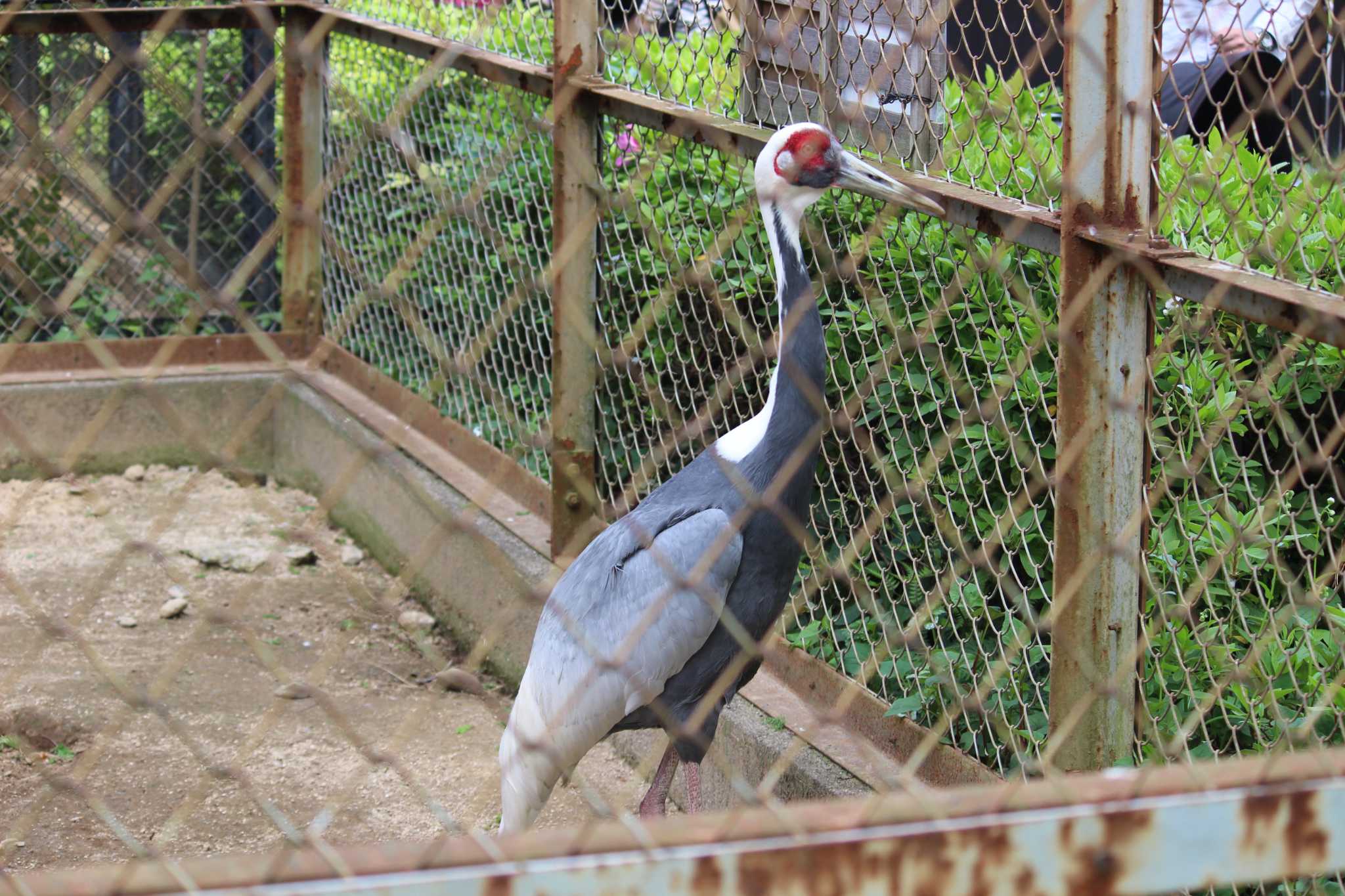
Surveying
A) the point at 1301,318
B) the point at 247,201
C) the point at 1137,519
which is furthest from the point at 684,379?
the point at 247,201

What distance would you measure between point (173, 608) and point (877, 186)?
Result: 9.53ft

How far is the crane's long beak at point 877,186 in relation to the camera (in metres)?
2.94

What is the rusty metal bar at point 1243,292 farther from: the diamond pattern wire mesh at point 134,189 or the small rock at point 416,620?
the diamond pattern wire mesh at point 134,189

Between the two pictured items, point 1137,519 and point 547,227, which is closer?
point 1137,519

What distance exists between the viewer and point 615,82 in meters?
4.19

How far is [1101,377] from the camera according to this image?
2.59 metres

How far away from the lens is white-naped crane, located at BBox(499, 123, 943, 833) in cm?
312

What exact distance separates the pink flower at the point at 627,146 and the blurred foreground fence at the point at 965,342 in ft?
0.06

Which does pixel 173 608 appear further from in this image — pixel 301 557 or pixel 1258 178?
pixel 1258 178

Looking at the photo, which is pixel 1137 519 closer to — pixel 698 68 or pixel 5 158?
pixel 698 68

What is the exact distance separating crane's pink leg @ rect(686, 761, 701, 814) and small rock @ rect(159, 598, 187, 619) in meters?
2.25

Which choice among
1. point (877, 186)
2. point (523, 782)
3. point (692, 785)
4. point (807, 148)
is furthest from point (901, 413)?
point (523, 782)

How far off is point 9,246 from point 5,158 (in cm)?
38

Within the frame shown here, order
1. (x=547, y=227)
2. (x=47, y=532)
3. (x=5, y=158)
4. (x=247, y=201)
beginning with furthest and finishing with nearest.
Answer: (x=247, y=201)
(x=5, y=158)
(x=47, y=532)
(x=547, y=227)
